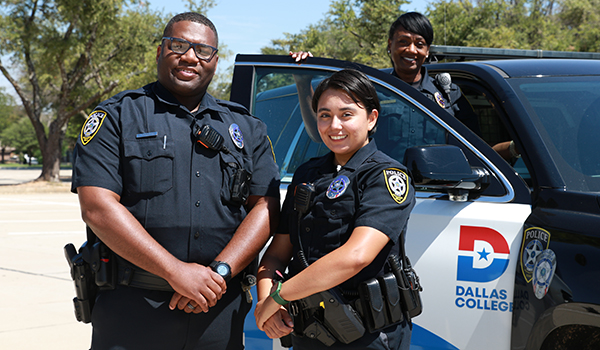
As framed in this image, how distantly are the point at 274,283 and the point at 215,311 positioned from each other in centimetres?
30

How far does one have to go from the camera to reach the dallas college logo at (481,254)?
2.07 m

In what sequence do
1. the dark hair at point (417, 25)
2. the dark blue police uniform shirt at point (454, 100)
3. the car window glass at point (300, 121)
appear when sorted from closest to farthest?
1. the car window glass at point (300, 121)
2. the dark blue police uniform shirt at point (454, 100)
3. the dark hair at point (417, 25)

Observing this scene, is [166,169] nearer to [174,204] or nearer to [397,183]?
[174,204]

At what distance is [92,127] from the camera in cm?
198

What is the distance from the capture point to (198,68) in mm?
2086

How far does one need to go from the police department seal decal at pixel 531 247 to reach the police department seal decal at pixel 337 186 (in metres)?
0.73

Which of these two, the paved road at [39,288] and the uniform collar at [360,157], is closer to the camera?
the uniform collar at [360,157]

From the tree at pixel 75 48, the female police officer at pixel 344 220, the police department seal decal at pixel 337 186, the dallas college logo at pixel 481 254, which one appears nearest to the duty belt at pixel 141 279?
the female police officer at pixel 344 220

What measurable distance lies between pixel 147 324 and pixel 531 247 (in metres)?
1.40

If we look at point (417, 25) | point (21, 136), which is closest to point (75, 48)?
point (417, 25)

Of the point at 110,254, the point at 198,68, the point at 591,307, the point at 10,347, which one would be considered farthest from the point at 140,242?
the point at 10,347

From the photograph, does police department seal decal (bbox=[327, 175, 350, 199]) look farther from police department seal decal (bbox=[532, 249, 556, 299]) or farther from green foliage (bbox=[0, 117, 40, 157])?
green foliage (bbox=[0, 117, 40, 157])

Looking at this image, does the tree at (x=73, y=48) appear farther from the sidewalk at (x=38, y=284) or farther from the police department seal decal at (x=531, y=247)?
the police department seal decal at (x=531, y=247)

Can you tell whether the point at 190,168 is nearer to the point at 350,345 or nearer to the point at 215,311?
the point at 215,311
